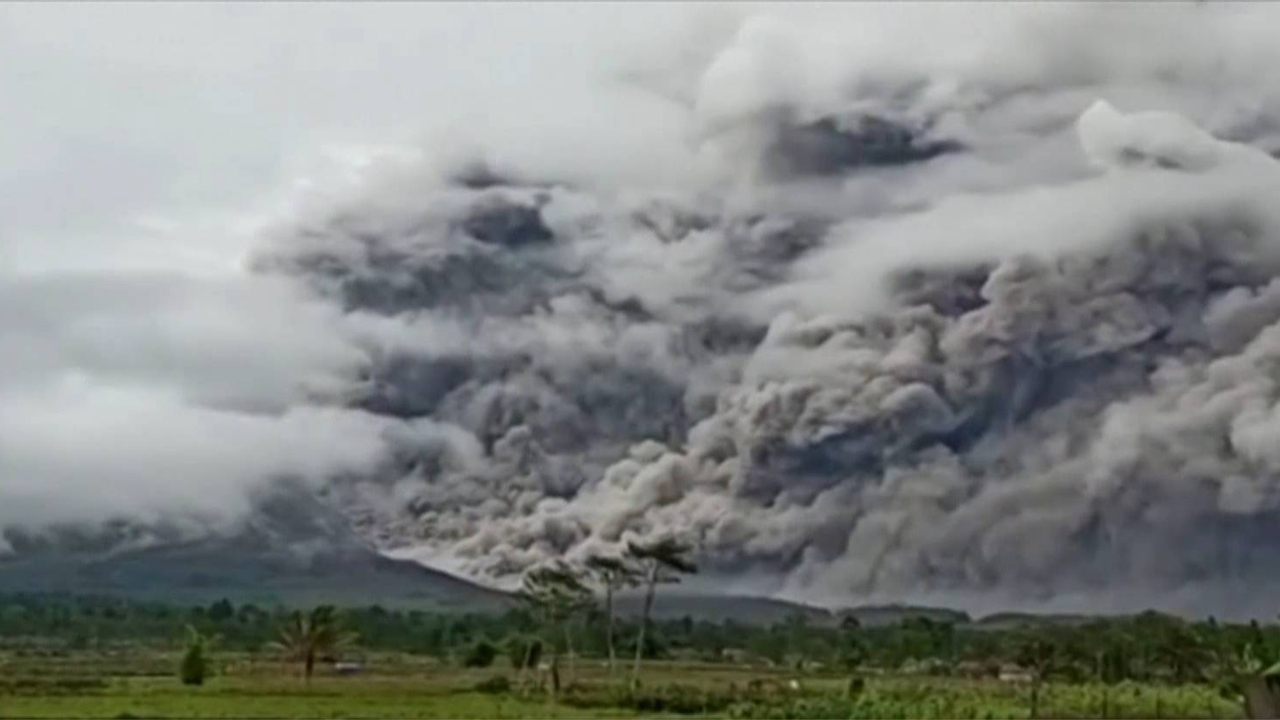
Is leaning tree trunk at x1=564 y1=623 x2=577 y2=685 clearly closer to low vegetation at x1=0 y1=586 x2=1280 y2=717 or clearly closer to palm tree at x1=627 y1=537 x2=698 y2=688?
low vegetation at x1=0 y1=586 x2=1280 y2=717

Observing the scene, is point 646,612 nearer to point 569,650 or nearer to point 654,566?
point 654,566

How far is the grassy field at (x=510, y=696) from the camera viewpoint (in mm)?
24469

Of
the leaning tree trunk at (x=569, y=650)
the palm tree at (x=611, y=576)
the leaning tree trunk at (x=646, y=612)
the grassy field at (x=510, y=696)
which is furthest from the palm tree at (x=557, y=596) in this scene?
the grassy field at (x=510, y=696)

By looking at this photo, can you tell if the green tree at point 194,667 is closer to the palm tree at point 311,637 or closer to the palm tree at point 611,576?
the palm tree at point 311,637

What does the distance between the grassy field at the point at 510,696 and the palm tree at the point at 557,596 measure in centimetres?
220

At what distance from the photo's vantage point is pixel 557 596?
125 ft

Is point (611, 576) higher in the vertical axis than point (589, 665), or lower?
higher

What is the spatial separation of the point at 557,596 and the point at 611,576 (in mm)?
1267

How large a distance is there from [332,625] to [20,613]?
17.7 metres

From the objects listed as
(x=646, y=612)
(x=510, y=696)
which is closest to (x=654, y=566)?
(x=646, y=612)

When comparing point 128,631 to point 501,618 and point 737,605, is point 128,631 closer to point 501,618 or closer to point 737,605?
point 501,618

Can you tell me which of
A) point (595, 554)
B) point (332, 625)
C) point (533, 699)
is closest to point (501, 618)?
point (595, 554)

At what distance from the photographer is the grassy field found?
80.3 ft

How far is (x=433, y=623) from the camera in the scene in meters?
46.5
